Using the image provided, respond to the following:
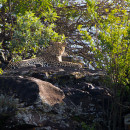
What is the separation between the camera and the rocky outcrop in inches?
215

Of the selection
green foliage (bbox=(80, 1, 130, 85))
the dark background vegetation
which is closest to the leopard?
the dark background vegetation

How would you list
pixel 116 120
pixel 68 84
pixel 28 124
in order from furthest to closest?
pixel 68 84
pixel 116 120
pixel 28 124

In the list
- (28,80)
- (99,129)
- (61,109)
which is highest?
(28,80)

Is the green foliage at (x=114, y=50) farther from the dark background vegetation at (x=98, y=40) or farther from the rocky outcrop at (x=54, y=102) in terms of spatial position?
the rocky outcrop at (x=54, y=102)

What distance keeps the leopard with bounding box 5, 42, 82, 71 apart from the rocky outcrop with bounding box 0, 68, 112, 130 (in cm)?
192

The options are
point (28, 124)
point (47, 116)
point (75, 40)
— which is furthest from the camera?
point (75, 40)

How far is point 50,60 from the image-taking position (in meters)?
9.74

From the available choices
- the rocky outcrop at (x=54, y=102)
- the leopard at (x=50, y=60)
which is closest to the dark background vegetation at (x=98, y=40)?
the rocky outcrop at (x=54, y=102)

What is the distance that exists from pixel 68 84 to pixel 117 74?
1394 millimetres

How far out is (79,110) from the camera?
20.0ft

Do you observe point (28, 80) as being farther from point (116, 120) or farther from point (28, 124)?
point (116, 120)

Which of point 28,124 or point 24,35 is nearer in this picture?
point 28,124

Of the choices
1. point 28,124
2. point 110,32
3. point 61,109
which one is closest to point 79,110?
point 61,109

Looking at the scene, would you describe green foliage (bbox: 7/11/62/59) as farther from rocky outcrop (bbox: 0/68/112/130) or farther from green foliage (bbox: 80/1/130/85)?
green foliage (bbox: 80/1/130/85)
